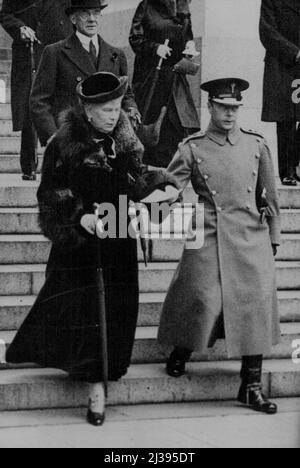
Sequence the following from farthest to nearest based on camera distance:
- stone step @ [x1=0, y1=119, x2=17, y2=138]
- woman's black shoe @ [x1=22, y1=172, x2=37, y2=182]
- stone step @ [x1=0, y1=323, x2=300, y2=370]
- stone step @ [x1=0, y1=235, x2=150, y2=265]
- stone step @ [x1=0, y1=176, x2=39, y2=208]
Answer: stone step @ [x1=0, y1=119, x2=17, y2=138] → woman's black shoe @ [x1=22, y1=172, x2=37, y2=182] → stone step @ [x1=0, y1=176, x2=39, y2=208] → stone step @ [x1=0, y1=235, x2=150, y2=265] → stone step @ [x1=0, y1=323, x2=300, y2=370]

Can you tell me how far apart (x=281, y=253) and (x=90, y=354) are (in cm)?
273

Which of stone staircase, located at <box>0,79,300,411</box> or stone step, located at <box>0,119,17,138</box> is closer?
stone staircase, located at <box>0,79,300,411</box>

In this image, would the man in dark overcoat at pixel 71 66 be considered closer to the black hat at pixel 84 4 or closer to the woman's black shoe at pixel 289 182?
the black hat at pixel 84 4

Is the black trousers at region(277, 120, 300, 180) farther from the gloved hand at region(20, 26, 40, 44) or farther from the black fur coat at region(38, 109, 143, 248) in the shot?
the black fur coat at region(38, 109, 143, 248)

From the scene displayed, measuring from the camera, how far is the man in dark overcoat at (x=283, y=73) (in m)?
11.1

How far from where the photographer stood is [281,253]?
32.8 feet

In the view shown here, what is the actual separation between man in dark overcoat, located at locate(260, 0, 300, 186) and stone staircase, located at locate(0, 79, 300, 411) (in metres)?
0.98

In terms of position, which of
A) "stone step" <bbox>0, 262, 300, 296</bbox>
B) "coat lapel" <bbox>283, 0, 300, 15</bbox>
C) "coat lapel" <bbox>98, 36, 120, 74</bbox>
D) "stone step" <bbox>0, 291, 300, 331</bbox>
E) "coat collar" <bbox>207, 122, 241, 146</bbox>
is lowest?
"stone step" <bbox>0, 291, 300, 331</bbox>

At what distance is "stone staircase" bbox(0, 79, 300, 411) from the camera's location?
7.93 m

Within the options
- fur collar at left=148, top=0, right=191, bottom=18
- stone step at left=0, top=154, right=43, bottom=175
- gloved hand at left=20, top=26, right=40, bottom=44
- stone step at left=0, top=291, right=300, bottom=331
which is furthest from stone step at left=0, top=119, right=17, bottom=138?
stone step at left=0, top=291, right=300, bottom=331

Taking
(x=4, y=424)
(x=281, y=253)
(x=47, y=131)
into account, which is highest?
(x=47, y=131)

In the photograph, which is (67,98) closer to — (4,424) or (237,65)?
(4,424)

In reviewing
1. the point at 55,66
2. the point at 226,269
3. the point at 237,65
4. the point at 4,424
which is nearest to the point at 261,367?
the point at 226,269

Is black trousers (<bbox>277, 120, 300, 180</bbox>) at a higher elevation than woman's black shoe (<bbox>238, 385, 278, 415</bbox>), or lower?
higher
